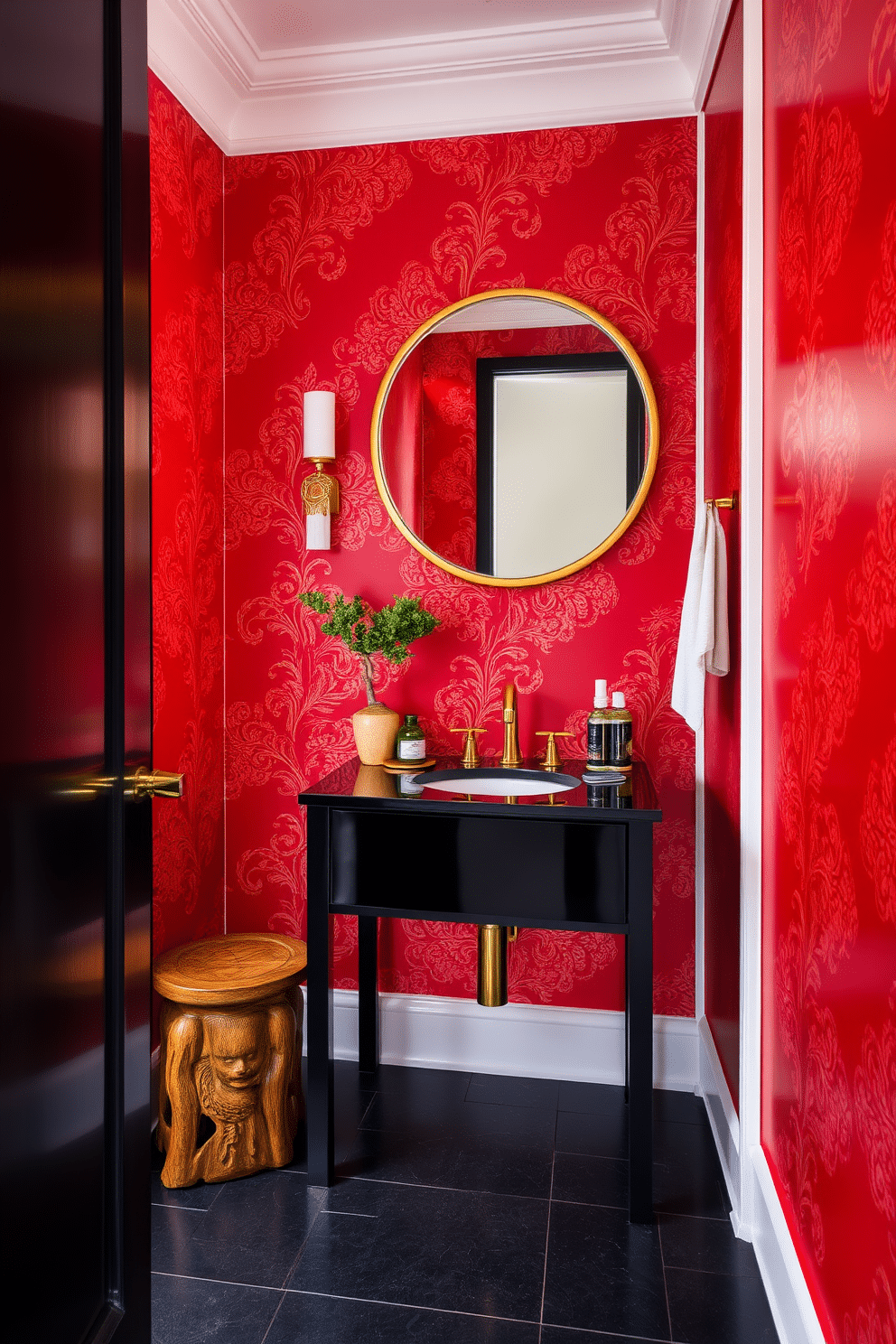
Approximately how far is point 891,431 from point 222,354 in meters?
2.04

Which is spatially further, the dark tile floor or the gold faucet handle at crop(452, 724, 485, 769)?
the gold faucet handle at crop(452, 724, 485, 769)

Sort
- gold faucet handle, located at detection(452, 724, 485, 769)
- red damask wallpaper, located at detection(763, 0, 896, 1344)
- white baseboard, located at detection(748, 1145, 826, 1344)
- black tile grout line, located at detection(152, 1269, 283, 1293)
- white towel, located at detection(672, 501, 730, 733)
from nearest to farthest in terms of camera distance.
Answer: red damask wallpaper, located at detection(763, 0, 896, 1344), white baseboard, located at detection(748, 1145, 826, 1344), black tile grout line, located at detection(152, 1269, 283, 1293), white towel, located at detection(672, 501, 730, 733), gold faucet handle, located at detection(452, 724, 485, 769)

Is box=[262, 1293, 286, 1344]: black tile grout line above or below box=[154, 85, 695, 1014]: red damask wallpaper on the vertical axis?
below

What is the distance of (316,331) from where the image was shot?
2486mm

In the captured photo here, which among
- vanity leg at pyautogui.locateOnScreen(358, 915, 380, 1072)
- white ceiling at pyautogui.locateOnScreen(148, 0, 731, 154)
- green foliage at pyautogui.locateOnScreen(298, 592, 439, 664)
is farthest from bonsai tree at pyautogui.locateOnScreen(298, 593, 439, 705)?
white ceiling at pyautogui.locateOnScreen(148, 0, 731, 154)

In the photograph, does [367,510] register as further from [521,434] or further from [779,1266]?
[779,1266]

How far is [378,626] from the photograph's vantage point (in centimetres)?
228

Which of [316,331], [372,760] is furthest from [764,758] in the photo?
[316,331]

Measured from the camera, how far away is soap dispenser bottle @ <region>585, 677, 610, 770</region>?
2.15 m

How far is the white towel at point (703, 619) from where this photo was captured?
1863 mm

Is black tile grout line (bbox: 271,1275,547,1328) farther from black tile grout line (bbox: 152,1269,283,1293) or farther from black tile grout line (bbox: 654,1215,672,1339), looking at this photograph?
black tile grout line (bbox: 654,1215,672,1339)

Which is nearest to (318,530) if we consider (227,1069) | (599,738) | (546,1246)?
(599,738)

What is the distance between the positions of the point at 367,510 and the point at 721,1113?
1729 mm

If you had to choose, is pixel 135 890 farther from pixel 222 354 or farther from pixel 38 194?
pixel 222 354
